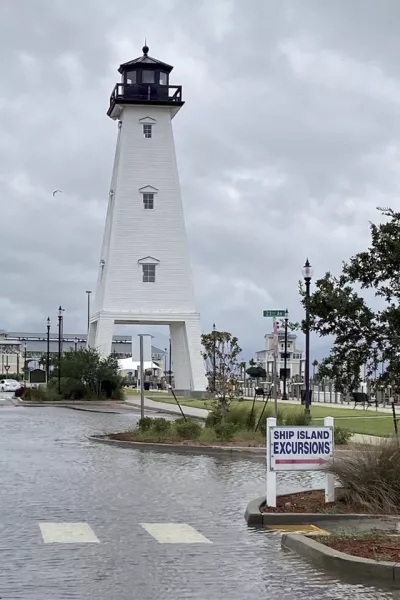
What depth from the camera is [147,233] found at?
64.9 metres

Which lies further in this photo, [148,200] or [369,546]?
[148,200]

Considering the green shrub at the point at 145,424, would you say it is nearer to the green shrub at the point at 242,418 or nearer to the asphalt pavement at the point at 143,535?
the green shrub at the point at 242,418

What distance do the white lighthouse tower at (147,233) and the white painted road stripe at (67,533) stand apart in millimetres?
52167

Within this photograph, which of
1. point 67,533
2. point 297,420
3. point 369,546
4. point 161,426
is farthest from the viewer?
point 297,420

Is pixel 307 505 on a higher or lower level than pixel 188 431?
lower

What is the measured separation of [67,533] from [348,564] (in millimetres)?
3602

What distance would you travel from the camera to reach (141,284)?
65.0m

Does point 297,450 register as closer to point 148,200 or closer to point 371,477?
point 371,477

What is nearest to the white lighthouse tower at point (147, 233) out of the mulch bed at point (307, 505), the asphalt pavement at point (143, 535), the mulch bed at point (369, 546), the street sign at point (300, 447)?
the asphalt pavement at point (143, 535)

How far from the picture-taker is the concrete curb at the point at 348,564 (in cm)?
947

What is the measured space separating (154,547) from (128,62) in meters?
58.5

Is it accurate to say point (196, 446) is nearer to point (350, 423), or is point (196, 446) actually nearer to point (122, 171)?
point (350, 423)

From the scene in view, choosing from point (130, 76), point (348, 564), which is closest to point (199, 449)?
point (348, 564)

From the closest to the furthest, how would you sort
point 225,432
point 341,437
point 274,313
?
1. point 341,437
2. point 274,313
3. point 225,432
